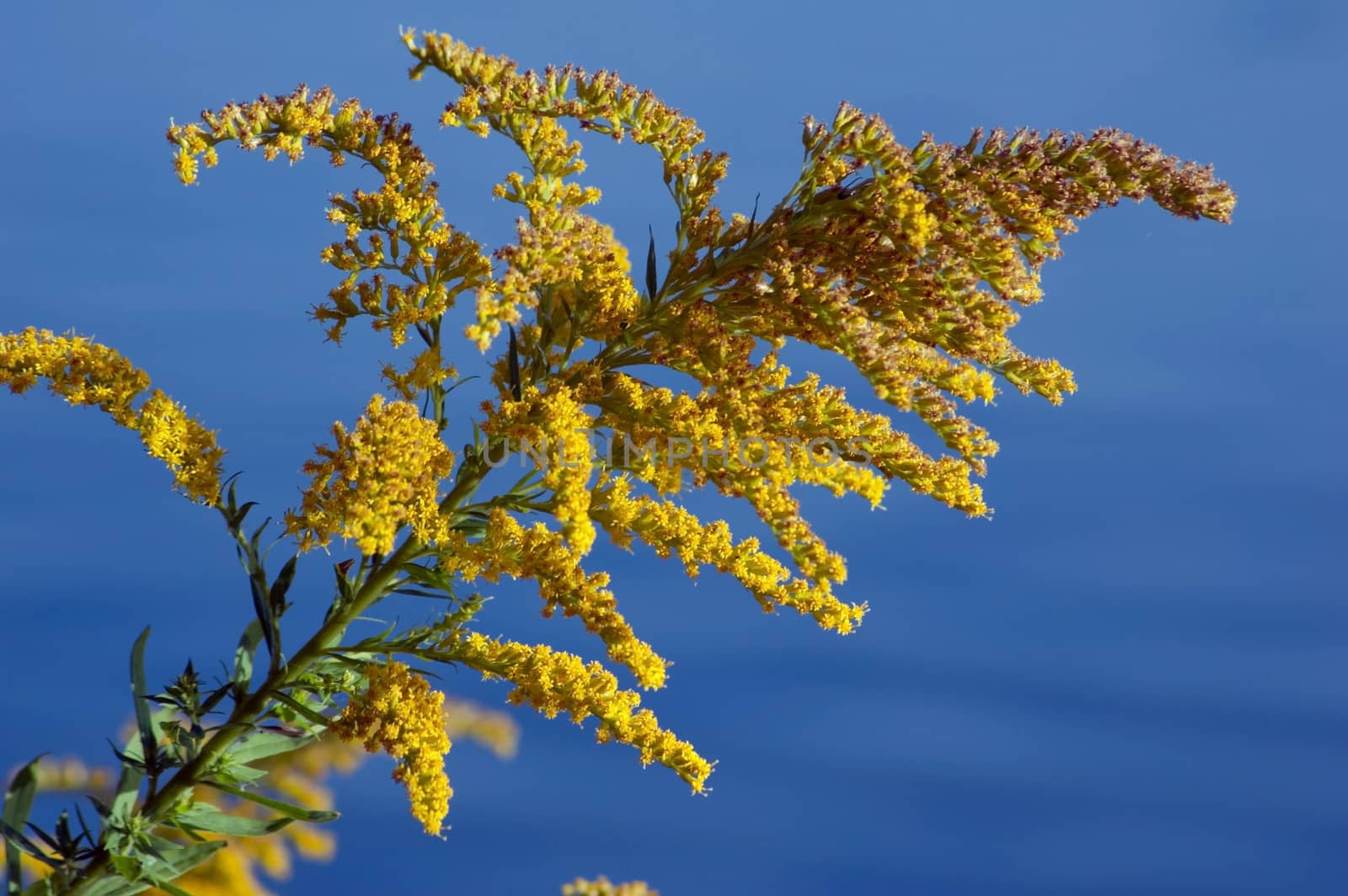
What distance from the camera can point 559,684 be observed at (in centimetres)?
519

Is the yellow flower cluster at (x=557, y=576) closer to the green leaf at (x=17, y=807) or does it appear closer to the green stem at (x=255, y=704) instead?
the green stem at (x=255, y=704)

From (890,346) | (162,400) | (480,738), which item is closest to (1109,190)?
(890,346)

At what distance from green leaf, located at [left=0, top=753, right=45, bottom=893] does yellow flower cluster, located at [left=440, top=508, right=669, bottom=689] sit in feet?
8.07

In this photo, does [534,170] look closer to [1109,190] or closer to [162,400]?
[162,400]

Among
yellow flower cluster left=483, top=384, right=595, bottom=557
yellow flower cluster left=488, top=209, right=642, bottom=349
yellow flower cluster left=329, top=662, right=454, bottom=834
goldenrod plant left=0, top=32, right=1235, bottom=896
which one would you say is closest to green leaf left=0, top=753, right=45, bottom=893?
goldenrod plant left=0, top=32, right=1235, bottom=896

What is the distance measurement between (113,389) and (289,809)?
6.14 feet

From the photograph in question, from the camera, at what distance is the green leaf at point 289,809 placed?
5.07 metres

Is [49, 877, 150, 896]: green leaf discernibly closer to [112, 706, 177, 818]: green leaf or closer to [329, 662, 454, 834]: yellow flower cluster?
[112, 706, 177, 818]: green leaf

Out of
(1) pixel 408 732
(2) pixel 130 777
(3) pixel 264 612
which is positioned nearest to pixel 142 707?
(2) pixel 130 777

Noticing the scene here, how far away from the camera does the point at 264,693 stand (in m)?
5.30

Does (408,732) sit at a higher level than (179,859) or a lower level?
higher

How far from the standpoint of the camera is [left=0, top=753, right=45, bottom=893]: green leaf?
5609mm

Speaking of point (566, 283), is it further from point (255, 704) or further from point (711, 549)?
point (255, 704)

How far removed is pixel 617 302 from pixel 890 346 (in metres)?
1.12
